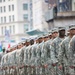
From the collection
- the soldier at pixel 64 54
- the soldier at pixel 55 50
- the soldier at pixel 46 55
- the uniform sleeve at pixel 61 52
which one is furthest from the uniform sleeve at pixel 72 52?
the soldier at pixel 46 55

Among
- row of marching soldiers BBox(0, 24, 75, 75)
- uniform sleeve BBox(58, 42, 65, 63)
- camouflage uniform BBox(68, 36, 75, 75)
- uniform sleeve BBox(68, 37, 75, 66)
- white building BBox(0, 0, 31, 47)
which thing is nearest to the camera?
uniform sleeve BBox(68, 37, 75, 66)

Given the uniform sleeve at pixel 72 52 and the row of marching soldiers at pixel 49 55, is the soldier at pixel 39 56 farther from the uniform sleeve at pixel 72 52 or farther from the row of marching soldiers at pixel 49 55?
the uniform sleeve at pixel 72 52

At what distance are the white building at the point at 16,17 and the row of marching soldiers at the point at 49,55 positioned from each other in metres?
141

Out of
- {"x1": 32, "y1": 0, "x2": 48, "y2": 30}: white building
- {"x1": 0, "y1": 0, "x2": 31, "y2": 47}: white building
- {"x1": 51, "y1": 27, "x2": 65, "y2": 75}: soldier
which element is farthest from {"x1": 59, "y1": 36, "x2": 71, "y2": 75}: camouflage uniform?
{"x1": 0, "y1": 0, "x2": 31, "y2": 47}: white building

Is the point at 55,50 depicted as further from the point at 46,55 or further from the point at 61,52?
the point at 61,52

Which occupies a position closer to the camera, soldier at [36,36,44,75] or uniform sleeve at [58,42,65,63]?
uniform sleeve at [58,42,65,63]

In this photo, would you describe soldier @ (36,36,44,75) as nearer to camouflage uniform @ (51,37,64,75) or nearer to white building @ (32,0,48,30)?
camouflage uniform @ (51,37,64,75)

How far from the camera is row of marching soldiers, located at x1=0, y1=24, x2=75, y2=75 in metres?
22.1

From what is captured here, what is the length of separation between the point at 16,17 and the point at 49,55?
153 metres

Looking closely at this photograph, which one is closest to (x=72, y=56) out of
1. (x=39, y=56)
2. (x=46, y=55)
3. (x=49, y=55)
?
(x=49, y=55)

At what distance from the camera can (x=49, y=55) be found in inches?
995

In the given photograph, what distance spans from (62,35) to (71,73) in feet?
6.71

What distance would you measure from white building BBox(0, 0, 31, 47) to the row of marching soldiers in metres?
141

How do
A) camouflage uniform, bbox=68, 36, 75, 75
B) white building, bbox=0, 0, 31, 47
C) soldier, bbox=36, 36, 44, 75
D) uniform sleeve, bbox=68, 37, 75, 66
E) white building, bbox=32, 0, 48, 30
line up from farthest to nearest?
white building, bbox=0, 0, 31, 47, white building, bbox=32, 0, 48, 30, soldier, bbox=36, 36, 44, 75, camouflage uniform, bbox=68, 36, 75, 75, uniform sleeve, bbox=68, 37, 75, 66
